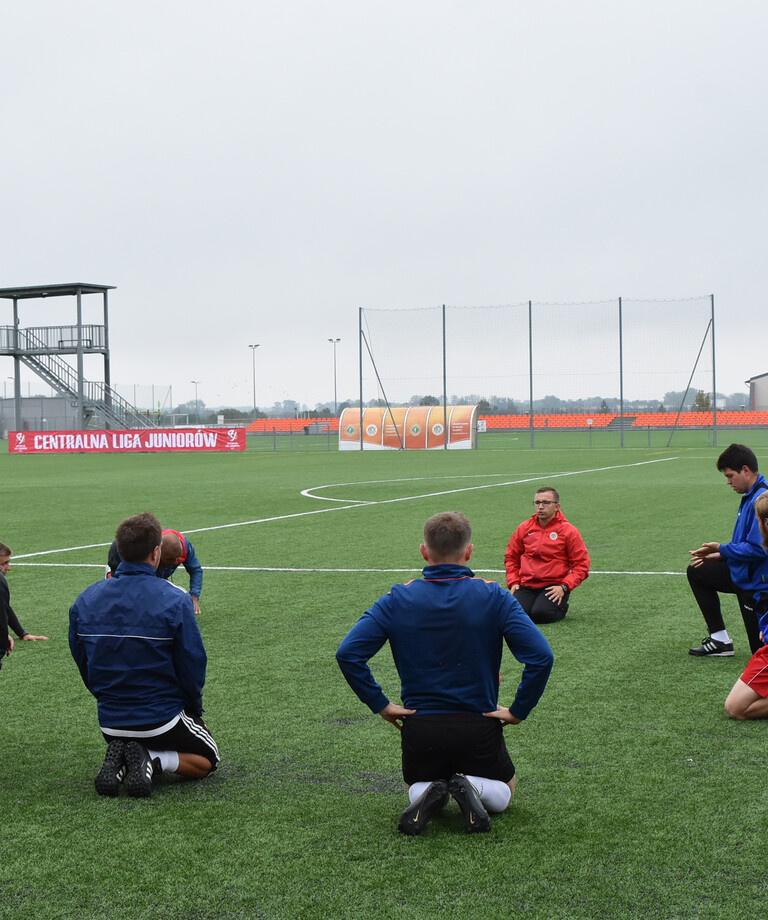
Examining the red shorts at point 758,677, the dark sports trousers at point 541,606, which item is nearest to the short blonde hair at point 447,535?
the red shorts at point 758,677

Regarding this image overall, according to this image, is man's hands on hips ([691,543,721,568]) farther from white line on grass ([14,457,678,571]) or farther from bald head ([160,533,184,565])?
white line on grass ([14,457,678,571])

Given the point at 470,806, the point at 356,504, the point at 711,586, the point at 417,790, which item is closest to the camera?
the point at 470,806

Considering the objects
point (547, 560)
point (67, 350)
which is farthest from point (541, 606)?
point (67, 350)

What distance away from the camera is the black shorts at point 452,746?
13.9 feet

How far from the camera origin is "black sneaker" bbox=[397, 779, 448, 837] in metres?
4.18

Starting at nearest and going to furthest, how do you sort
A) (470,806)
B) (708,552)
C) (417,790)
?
(470,806)
(417,790)
(708,552)

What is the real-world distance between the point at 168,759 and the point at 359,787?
0.89 metres

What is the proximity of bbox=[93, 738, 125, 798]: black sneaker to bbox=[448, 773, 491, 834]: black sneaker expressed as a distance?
1544 millimetres

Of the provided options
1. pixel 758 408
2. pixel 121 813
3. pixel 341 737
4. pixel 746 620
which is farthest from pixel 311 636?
pixel 758 408

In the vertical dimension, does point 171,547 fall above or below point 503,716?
above

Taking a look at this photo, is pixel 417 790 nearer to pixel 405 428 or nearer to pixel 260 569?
pixel 260 569

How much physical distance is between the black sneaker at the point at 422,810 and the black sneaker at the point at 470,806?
5 cm

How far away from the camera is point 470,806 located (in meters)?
4.21

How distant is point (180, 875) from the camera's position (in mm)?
3889
